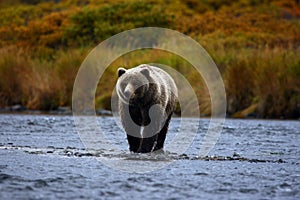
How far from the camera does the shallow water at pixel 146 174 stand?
7.62 meters

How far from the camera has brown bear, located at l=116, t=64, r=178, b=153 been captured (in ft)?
35.8

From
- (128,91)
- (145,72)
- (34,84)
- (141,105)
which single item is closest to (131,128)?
(141,105)

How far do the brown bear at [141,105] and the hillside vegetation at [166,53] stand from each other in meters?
13.2

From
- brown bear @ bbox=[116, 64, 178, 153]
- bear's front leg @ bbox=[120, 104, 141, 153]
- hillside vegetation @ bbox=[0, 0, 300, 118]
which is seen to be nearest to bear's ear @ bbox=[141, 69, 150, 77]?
brown bear @ bbox=[116, 64, 178, 153]

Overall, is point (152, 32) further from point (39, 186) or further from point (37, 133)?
point (39, 186)

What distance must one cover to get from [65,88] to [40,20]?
28.2 meters

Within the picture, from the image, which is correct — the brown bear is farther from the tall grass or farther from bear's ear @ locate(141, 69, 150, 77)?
the tall grass

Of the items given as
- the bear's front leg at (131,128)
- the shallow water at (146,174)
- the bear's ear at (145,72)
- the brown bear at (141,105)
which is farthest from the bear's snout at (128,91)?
the shallow water at (146,174)

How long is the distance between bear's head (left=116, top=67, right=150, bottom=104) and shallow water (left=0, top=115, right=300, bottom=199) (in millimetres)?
908

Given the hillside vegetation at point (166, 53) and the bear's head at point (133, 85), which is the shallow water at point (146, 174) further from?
the hillside vegetation at point (166, 53)

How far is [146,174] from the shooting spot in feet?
29.7

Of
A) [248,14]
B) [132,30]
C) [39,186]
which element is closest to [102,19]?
[132,30]

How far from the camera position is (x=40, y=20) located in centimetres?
5416

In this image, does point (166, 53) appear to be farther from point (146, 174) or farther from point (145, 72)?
point (146, 174)
